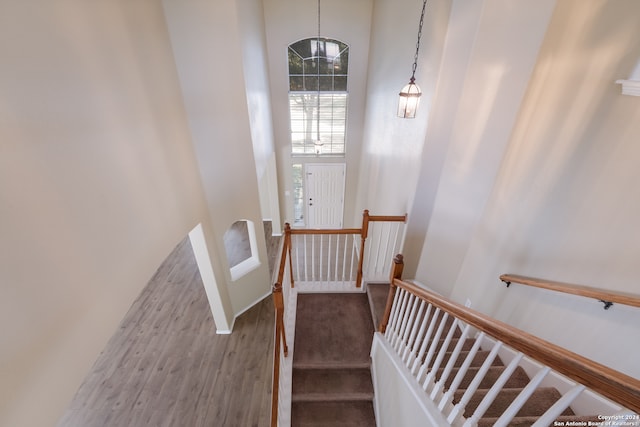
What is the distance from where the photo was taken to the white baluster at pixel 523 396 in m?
0.90

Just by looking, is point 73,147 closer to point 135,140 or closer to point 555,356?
point 135,140

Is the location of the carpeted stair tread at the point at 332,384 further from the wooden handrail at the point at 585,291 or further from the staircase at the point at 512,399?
the wooden handrail at the point at 585,291

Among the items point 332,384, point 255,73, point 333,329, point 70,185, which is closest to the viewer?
point 70,185

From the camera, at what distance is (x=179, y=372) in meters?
3.75

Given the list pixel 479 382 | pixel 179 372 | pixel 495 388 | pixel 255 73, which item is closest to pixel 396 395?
pixel 479 382

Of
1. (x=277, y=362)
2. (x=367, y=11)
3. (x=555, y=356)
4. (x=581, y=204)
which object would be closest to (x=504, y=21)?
(x=581, y=204)

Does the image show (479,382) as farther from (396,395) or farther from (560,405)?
(396,395)

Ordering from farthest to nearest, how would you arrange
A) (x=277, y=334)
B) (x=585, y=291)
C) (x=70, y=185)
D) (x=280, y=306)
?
1. (x=280, y=306)
2. (x=277, y=334)
3. (x=70, y=185)
4. (x=585, y=291)

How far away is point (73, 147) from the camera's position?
177cm

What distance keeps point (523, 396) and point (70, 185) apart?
8.40 ft

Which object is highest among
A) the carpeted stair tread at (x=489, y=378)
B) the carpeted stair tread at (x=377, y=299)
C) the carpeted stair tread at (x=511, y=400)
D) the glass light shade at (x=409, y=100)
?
the glass light shade at (x=409, y=100)

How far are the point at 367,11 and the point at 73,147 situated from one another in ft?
18.3

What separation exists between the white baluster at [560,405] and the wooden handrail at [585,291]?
0.89m

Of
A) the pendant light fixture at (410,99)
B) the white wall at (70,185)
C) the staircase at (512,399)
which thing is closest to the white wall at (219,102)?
the white wall at (70,185)
